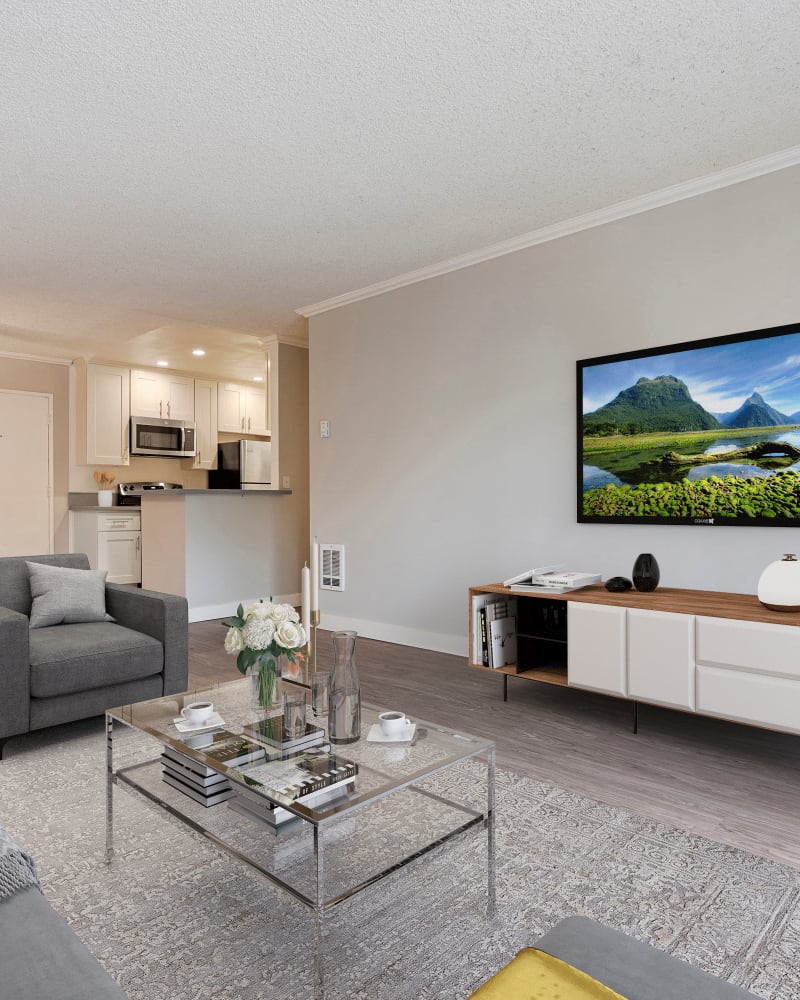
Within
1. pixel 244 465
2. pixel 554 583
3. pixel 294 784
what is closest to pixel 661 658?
pixel 554 583

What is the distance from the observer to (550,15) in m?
2.12

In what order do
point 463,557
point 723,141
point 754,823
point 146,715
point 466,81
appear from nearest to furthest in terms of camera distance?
1. point 146,715
2. point 754,823
3. point 466,81
4. point 723,141
5. point 463,557

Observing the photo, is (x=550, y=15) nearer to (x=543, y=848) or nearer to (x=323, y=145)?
(x=323, y=145)

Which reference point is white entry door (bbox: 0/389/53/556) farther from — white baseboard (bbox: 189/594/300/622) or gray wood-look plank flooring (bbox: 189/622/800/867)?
gray wood-look plank flooring (bbox: 189/622/800/867)

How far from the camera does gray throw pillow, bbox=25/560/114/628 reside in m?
3.14

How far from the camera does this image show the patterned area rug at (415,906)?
4.70 feet

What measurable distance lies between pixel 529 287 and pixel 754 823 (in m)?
2.90

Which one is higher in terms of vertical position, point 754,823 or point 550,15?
point 550,15

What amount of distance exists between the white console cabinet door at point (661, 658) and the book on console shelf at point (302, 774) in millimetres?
1588

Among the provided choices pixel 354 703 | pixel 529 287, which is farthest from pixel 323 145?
pixel 354 703

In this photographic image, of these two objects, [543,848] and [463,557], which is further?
[463,557]

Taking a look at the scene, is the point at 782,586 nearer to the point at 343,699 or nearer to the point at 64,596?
the point at 343,699

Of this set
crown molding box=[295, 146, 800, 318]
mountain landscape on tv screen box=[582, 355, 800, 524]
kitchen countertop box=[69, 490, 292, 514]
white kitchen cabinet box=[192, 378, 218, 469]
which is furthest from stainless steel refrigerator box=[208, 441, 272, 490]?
mountain landscape on tv screen box=[582, 355, 800, 524]

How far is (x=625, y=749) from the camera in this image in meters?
2.74
